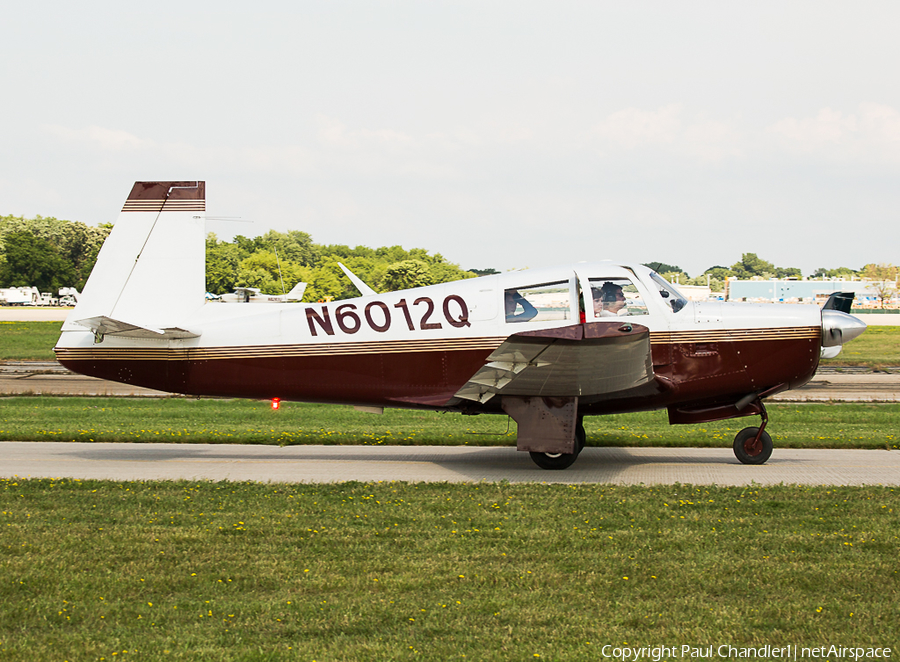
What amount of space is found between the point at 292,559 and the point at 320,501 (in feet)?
7.25

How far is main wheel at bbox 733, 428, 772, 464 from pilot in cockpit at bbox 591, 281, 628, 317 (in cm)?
282

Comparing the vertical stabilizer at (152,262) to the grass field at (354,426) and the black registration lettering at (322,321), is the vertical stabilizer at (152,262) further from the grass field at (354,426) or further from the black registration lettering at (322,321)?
the grass field at (354,426)

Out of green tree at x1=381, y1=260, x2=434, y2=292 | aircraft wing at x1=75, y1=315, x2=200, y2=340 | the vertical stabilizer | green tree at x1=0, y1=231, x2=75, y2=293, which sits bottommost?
aircraft wing at x1=75, y1=315, x2=200, y2=340

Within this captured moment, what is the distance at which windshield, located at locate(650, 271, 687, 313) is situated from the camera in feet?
35.3

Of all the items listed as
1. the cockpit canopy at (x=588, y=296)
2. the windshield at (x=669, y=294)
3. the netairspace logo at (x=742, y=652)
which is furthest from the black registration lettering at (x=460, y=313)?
the netairspace logo at (x=742, y=652)

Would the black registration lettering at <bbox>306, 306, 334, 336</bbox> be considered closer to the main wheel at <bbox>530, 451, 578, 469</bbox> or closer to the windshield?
the main wheel at <bbox>530, 451, 578, 469</bbox>

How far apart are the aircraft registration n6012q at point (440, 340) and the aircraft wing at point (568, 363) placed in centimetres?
4

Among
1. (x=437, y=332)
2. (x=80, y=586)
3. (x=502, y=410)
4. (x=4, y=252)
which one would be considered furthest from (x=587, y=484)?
(x=4, y=252)

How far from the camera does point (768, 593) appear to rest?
217 inches

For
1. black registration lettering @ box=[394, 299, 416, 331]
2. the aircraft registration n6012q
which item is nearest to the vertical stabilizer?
the aircraft registration n6012q

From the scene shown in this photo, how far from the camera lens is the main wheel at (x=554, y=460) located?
35.9ft

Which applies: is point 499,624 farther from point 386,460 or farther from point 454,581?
point 386,460

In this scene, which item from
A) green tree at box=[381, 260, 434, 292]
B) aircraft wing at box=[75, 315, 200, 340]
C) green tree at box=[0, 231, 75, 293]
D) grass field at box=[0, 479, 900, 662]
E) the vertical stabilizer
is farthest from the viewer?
green tree at box=[0, 231, 75, 293]

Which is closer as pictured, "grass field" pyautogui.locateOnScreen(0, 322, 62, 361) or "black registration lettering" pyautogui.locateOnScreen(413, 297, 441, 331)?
"black registration lettering" pyautogui.locateOnScreen(413, 297, 441, 331)
